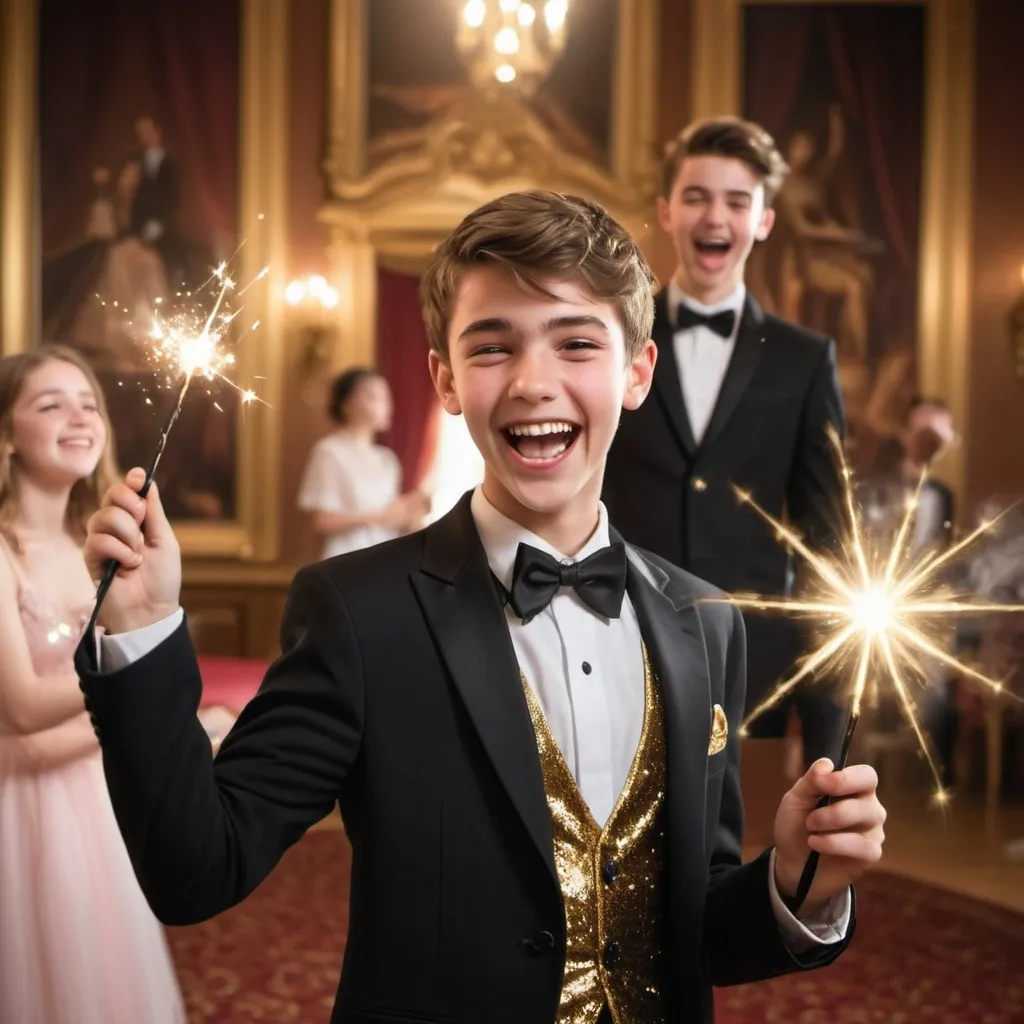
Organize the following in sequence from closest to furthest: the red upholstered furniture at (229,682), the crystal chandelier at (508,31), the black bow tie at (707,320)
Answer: the black bow tie at (707,320) < the red upholstered furniture at (229,682) < the crystal chandelier at (508,31)

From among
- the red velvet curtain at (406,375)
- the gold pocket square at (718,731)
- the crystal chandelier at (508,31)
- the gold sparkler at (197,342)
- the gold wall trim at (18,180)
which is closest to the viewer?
the gold sparkler at (197,342)

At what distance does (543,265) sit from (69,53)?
6583 mm

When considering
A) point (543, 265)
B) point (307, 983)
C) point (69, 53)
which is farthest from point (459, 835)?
point (69, 53)

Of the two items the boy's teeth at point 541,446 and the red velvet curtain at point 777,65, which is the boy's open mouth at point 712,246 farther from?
the red velvet curtain at point 777,65

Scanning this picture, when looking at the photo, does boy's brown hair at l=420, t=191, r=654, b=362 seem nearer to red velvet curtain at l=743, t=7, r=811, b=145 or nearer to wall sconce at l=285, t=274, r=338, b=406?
wall sconce at l=285, t=274, r=338, b=406

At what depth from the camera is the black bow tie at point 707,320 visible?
2.68 m

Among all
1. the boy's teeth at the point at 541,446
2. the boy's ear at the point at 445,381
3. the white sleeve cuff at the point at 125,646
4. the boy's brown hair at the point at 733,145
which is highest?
the boy's brown hair at the point at 733,145

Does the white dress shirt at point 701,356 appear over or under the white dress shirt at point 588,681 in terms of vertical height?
over

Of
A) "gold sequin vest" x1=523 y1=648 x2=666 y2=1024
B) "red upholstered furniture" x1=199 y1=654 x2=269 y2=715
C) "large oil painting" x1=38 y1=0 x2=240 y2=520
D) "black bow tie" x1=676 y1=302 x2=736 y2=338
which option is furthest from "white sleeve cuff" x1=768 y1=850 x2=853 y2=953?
"large oil painting" x1=38 y1=0 x2=240 y2=520

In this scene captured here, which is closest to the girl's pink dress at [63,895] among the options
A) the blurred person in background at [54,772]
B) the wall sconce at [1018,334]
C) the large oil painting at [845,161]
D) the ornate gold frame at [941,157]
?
the blurred person in background at [54,772]

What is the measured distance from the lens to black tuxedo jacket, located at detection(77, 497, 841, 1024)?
4.37 feet

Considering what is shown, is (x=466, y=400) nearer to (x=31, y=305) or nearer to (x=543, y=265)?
(x=543, y=265)

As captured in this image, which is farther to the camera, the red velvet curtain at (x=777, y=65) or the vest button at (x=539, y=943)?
the red velvet curtain at (x=777, y=65)

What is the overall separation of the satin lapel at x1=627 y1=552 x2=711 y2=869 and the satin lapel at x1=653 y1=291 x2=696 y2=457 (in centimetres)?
107
